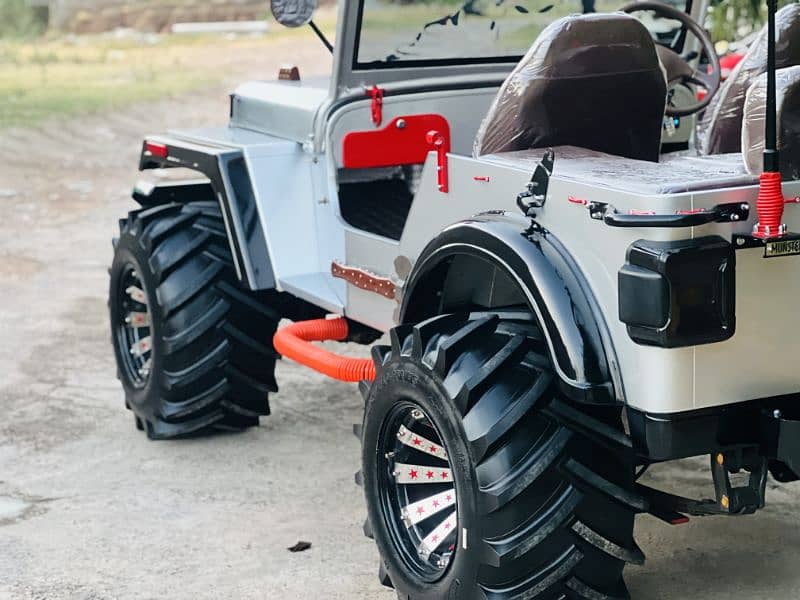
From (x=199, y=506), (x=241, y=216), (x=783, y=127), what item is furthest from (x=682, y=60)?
(x=199, y=506)

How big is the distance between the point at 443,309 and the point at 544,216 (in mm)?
590

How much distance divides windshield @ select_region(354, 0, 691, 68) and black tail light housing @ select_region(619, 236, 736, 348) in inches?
82.4

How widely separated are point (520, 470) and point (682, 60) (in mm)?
2495

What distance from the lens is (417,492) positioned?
12.5ft

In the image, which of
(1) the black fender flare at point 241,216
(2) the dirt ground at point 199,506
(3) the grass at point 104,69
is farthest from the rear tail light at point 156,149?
(3) the grass at point 104,69

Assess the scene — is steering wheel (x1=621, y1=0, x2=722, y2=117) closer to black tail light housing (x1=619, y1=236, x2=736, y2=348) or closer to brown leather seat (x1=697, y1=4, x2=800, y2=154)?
brown leather seat (x1=697, y1=4, x2=800, y2=154)

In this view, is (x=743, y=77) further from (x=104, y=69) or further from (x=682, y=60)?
(x=104, y=69)

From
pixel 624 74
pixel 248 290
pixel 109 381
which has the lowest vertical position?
pixel 109 381

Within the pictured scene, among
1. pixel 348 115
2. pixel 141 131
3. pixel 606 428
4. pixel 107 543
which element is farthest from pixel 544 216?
pixel 141 131

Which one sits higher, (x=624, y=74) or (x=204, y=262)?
(x=624, y=74)

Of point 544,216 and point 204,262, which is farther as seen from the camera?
point 204,262

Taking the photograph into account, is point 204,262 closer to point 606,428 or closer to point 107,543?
point 107,543

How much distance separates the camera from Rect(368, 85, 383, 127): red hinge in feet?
15.8

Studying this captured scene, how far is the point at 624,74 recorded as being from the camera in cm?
391
